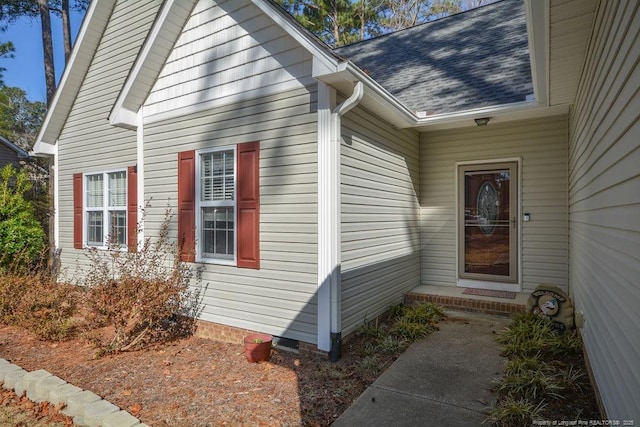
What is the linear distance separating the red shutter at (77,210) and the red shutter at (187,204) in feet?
11.3

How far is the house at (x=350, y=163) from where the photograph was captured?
10.3ft

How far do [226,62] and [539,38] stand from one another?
3.71m

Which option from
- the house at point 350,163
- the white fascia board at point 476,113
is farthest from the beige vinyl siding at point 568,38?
the white fascia board at point 476,113

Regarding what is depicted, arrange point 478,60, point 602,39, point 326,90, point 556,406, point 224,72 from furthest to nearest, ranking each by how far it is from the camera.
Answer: point 478,60
point 224,72
point 326,90
point 556,406
point 602,39

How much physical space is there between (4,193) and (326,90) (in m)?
7.47

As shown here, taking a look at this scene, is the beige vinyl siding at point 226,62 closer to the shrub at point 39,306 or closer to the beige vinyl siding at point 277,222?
the beige vinyl siding at point 277,222

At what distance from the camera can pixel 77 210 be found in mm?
7527

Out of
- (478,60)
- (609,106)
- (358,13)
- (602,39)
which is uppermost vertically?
(358,13)

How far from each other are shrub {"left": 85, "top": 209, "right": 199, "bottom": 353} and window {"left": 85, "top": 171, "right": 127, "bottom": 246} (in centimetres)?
202

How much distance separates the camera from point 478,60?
21.6ft

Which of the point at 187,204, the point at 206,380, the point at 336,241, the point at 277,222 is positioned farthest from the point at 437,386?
the point at 187,204

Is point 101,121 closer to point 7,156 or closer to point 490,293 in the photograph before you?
point 490,293

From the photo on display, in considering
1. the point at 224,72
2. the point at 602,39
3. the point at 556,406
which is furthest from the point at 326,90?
the point at 556,406

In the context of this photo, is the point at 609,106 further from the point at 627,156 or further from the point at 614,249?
the point at 614,249
